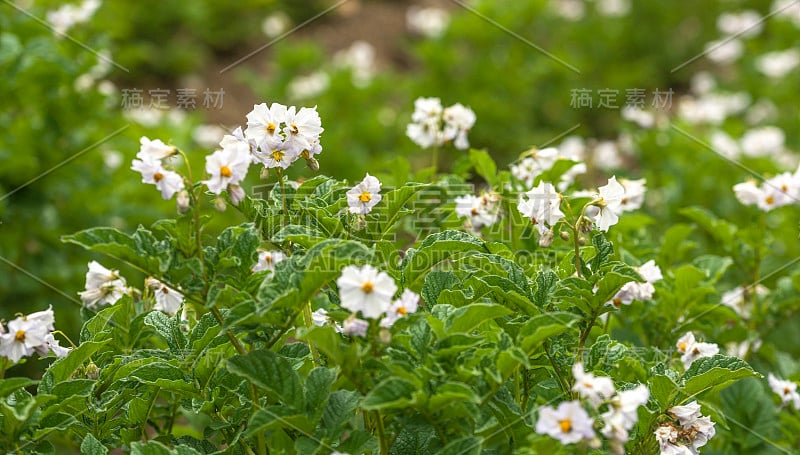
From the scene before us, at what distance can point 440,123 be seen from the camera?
2674mm

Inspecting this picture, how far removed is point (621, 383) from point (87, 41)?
272 centimetres

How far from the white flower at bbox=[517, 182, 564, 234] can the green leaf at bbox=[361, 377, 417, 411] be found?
25.5 inches

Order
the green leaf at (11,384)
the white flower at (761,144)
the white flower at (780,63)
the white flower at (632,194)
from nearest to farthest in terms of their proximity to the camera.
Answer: the green leaf at (11,384)
the white flower at (632,194)
the white flower at (761,144)
the white flower at (780,63)

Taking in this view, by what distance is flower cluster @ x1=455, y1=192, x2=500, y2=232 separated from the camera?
7.32 feet

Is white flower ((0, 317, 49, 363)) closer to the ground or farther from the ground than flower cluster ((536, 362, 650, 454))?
farther from the ground

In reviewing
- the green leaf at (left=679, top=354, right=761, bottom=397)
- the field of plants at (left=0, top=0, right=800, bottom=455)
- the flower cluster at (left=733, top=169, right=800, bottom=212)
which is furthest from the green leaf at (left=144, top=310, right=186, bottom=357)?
the flower cluster at (left=733, top=169, right=800, bottom=212)

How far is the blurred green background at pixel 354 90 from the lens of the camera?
3.58 metres

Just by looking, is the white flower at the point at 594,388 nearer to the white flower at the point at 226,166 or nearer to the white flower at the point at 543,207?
the white flower at the point at 543,207

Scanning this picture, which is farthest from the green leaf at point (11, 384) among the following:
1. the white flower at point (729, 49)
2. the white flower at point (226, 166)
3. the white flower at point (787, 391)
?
the white flower at point (729, 49)

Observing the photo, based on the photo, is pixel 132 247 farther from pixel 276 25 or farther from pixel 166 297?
pixel 276 25

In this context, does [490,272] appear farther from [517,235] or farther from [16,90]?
[16,90]

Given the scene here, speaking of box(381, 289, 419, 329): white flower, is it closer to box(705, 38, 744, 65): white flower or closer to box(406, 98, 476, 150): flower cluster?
box(406, 98, 476, 150): flower cluster

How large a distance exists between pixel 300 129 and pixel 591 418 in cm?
84

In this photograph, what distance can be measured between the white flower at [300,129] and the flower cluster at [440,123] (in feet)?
2.78
